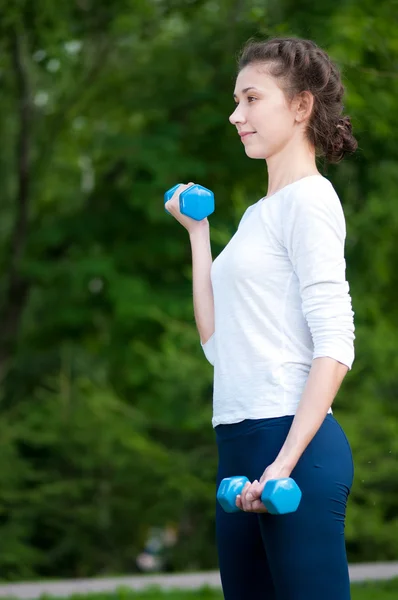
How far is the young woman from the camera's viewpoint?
1.90 meters

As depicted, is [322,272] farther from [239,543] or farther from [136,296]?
[136,296]

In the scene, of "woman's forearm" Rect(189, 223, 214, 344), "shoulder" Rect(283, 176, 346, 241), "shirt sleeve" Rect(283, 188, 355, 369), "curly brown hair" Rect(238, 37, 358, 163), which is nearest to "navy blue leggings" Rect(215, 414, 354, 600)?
"shirt sleeve" Rect(283, 188, 355, 369)

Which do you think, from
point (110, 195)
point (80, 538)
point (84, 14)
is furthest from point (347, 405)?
point (84, 14)

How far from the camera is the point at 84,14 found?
11703mm

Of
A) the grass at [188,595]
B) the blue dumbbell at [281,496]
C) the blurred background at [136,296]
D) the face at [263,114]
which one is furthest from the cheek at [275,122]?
the blurred background at [136,296]

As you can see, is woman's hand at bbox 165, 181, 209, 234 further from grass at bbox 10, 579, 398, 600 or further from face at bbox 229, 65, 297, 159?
grass at bbox 10, 579, 398, 600

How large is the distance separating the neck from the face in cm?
2

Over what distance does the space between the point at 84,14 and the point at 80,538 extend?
6130mm

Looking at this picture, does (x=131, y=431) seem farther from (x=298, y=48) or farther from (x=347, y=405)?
(x=298, y=48)

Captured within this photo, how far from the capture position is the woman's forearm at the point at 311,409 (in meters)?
1.87

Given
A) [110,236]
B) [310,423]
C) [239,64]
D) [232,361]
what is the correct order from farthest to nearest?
[110,236]
[239,64]
[232,361]
[310,423]

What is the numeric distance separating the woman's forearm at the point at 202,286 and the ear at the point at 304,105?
38 cm

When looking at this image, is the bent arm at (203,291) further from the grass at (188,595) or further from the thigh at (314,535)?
the grass at (188,595)

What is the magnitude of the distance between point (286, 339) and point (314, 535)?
0.39 m
